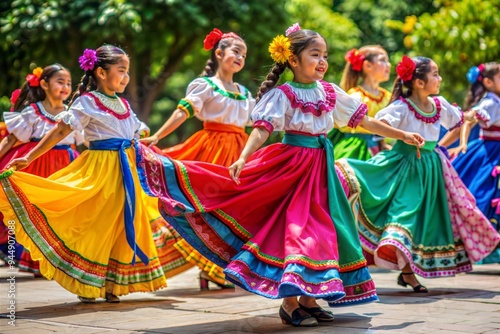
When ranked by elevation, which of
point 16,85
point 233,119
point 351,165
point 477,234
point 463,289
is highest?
point 16,85

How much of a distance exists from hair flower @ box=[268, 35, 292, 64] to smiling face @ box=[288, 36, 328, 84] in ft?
0.21

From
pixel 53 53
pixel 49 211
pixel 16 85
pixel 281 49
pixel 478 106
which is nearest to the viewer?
pixel 281 49

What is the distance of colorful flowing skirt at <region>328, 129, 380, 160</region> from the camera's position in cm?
752

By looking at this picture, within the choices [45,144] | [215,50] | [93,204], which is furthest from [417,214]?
[45,144]

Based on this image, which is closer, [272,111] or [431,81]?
[272,111]

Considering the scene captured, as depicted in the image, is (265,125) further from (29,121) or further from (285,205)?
(29,121)

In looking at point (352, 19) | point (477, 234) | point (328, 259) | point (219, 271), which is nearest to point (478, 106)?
point (477, 234)

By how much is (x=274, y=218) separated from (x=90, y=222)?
1.52m

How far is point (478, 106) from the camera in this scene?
7199mm

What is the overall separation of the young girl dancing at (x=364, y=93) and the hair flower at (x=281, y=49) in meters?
2.55

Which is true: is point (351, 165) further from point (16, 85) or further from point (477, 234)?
point (16, 85)

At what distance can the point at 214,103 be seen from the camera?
651cm

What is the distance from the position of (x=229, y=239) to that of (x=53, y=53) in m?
8.70

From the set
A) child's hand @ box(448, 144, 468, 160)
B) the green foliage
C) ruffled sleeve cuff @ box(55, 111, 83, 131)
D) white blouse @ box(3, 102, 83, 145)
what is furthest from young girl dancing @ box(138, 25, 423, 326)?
the green foliage
